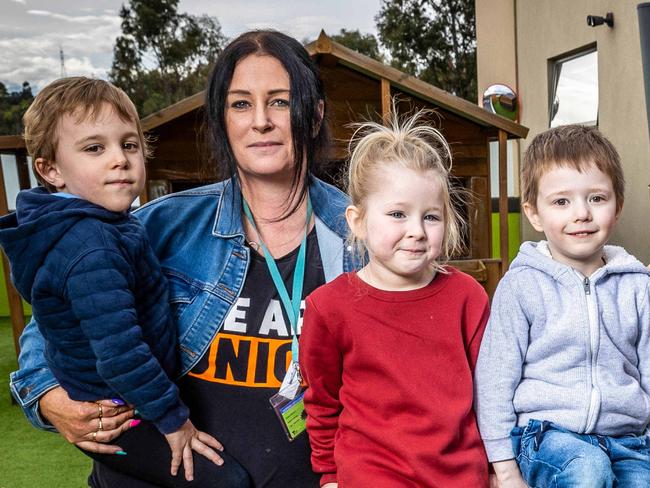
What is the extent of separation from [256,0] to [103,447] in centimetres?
1728

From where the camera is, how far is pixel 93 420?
1.76 meters

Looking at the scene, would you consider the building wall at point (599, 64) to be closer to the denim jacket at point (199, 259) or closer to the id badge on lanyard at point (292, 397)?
the denim jacket at point (199, 259)

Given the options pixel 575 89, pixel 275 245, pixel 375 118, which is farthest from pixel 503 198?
pixel 575 89

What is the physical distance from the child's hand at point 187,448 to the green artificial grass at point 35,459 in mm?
2073

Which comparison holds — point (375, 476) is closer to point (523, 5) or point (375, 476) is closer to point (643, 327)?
point (643, 327)

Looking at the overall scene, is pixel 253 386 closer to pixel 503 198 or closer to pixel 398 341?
pixel 398 341

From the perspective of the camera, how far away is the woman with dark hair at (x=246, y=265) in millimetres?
1845

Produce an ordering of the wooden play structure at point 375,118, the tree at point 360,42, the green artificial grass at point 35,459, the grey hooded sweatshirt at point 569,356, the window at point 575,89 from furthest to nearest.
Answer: the tree at point 360,42 → the window at point 575,89 → the wooden play structure at point 375,118 → the green artificial grass at point 35,459 → the grey hooded sweatshirt at point 569,356

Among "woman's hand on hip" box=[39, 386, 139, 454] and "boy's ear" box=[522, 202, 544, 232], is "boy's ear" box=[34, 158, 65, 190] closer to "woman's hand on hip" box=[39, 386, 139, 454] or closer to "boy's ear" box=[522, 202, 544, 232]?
"woman's hand on hip" box=[39, 386, 139, 454]

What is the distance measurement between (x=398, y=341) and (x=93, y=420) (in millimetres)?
797

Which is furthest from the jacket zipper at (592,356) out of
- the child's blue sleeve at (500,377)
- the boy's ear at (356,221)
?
the boy's ear at (356,221)

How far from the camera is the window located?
911 centimetres

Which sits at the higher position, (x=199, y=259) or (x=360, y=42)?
(x=360, y=42)

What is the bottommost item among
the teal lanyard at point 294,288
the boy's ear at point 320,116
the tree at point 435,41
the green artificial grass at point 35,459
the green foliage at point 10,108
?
the green artificial grass at point 35,459
